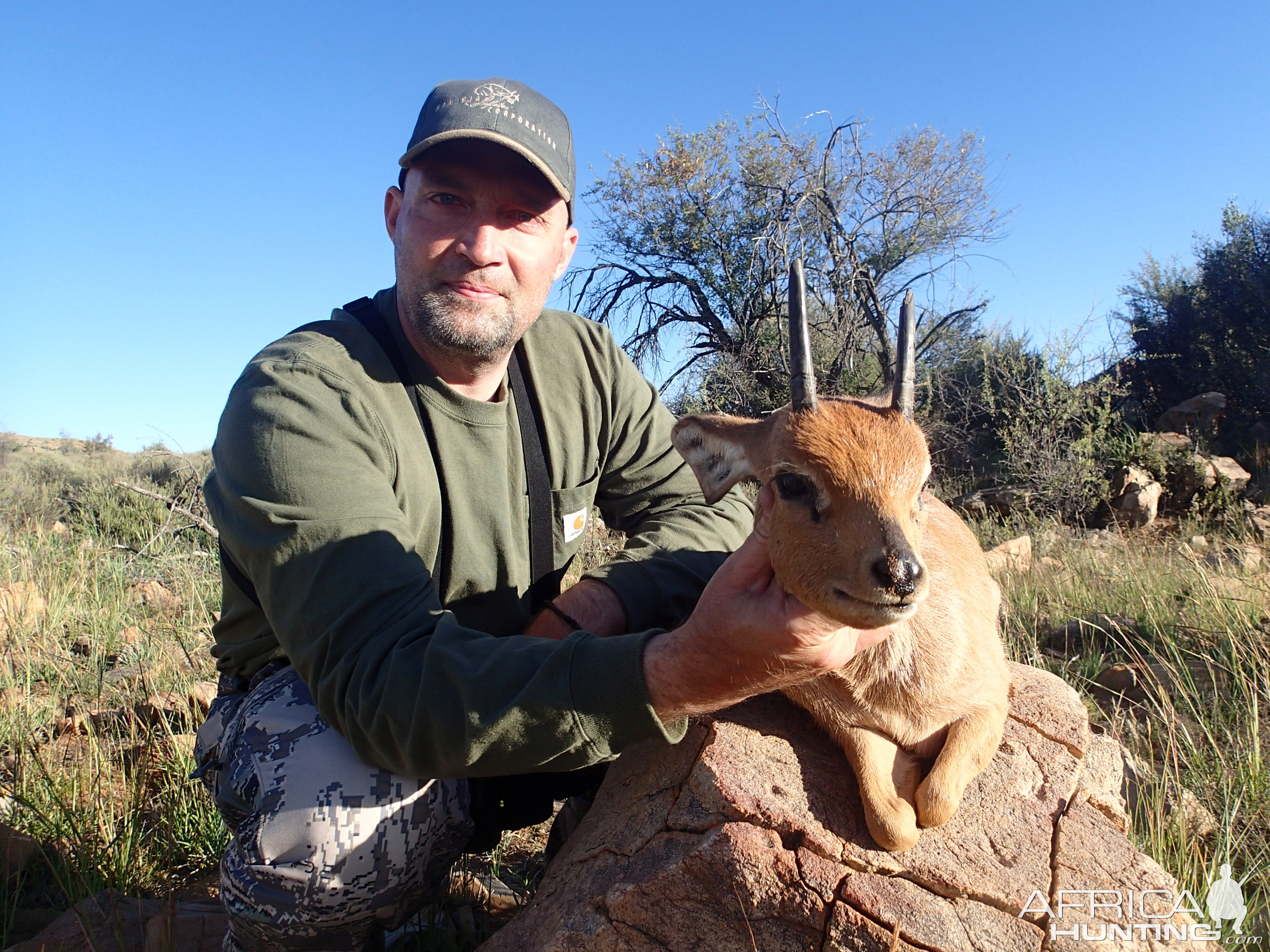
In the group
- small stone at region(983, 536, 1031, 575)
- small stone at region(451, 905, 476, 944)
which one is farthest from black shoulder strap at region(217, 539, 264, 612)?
small stone at region(983, 536, 1031, 575)

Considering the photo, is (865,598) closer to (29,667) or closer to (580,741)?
(580,741)

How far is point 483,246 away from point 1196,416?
17.0 metres

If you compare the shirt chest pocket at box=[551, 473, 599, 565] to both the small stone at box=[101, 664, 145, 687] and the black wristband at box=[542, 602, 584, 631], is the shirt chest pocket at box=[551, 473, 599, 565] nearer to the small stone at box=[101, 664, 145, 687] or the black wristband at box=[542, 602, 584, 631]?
the black wristband at box=[542, 602, 584, 631]

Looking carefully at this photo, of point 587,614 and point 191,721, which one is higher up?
point 587,614

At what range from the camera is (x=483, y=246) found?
361 cm

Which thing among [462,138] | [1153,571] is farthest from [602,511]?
[1153,571]

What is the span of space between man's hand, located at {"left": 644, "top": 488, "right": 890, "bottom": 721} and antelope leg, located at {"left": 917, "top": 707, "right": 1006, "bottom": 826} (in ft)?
1.79

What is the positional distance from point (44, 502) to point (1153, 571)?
44.7ft

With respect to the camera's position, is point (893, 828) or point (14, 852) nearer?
point (893, 828)

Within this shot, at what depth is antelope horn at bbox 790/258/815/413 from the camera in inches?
106

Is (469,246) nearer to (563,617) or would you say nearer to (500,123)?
(500,123)

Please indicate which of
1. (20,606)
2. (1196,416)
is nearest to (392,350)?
(20,606)

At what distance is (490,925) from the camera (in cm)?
346

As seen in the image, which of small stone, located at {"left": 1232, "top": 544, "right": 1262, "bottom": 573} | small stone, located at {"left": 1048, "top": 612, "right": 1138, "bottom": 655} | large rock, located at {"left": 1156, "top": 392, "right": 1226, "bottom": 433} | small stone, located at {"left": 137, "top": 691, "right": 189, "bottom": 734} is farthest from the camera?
large rock, located at {"left": 1156, "top": 392, "right": 1226, "bottom": 433}
